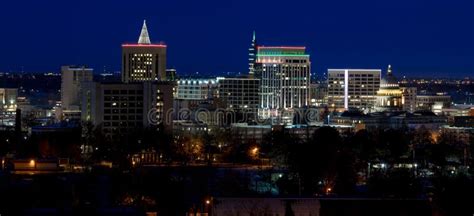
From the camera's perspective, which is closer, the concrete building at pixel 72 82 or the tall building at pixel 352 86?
the concrete building at pixel 72 82

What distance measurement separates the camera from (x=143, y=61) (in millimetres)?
75438

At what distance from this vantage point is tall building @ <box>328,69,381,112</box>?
88.9 metres

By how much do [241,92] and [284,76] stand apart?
12.6ft

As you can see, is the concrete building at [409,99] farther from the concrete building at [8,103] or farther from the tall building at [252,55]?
the concrete building at [8,103]

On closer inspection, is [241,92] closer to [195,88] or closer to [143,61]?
[195,88]

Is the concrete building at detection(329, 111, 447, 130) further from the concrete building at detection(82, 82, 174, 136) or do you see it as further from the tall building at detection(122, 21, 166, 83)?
the concrete building at detection(82, 82, 174, 136)

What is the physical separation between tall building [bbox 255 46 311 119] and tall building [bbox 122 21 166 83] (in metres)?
9.19

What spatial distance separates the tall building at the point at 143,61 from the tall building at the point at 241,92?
18.8 ft

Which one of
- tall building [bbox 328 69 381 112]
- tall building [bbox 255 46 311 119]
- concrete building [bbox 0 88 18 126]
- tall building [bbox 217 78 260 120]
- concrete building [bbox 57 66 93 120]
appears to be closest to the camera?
concrete building [bbox 57 66 93 120]

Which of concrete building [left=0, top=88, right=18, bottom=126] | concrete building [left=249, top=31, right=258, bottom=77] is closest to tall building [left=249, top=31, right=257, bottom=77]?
concrete building [left=249, top=31, right=258, bottom=77]

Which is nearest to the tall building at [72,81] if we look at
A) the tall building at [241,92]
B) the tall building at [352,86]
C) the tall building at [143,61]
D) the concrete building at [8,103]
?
the tall building at [143,61]

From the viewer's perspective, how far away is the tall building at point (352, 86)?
88.9 m

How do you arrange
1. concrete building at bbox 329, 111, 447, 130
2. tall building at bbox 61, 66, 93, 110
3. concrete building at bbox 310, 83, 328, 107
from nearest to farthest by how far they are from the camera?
concrete building at bbox 329, 111, 447, 130 → tall building at bbox 61, 66, 93, 110 → concrete building at bbox 310, 83, 328, 107

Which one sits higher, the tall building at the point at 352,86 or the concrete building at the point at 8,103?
the tall building at the point at 352,86
